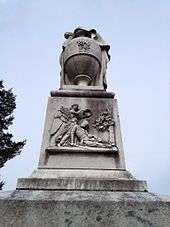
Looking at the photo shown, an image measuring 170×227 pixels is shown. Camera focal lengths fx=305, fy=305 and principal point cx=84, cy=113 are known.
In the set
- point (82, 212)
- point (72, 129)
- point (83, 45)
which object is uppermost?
point (83, 45)

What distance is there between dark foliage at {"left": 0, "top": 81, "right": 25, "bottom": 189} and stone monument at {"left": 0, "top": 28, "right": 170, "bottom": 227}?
14311 millimetres

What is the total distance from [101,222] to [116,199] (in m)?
0.37

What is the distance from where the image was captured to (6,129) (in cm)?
2183

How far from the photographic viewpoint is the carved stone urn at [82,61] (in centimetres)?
671

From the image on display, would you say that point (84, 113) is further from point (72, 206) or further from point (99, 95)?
point (72, 206)

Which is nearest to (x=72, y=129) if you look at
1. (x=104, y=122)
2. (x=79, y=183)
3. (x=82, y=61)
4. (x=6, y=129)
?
(x=104, y=122)

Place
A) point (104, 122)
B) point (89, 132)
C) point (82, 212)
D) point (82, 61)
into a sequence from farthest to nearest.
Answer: point (82, 61) → point (104, 122) → point (89, 132) → point (82, 212)

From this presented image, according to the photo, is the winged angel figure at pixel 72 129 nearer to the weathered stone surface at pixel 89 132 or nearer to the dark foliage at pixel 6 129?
the weathered stone surface at pixel 89 132

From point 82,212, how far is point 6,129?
19.1m

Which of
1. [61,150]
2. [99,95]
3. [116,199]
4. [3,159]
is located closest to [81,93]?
[99,95]

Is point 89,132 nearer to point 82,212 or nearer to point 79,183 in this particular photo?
point 79,183

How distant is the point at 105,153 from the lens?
529cm

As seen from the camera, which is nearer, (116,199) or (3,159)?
(116,199)

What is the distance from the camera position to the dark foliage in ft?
66.9
